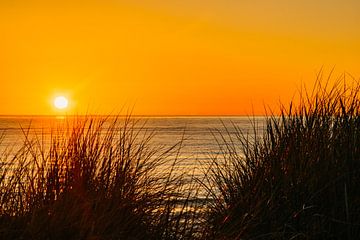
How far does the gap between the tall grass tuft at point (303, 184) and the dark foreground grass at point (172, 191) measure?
1 centimetres

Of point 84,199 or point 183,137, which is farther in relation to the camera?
point 183,137

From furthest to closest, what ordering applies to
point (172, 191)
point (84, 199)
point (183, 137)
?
point (183, 137) < point (172, 191) < point (84, 199)

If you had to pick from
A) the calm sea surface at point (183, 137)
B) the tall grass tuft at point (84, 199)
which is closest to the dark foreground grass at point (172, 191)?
the tall grass tuft at point (84, 199)

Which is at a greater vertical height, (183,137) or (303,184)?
(183,137)

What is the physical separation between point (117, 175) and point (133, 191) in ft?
0.69

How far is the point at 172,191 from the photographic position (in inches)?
191

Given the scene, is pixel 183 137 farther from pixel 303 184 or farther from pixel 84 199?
pixel 84 199

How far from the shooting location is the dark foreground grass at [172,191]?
12.5 feet

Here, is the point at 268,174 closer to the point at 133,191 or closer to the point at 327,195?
the point at 327,195

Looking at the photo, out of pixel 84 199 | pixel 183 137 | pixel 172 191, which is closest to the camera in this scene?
pixel 84 199

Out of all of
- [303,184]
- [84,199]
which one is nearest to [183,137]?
[303,184]

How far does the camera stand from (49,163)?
4652 millimetres

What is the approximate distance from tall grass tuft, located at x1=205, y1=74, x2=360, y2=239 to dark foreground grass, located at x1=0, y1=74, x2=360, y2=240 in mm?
11

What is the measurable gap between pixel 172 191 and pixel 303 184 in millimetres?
1307
